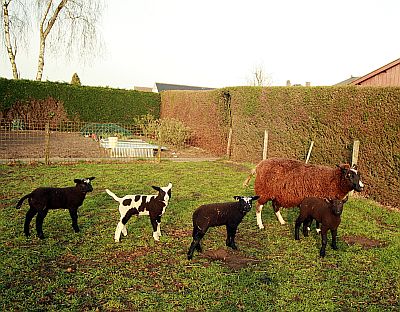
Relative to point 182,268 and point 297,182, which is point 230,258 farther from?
point 297,182

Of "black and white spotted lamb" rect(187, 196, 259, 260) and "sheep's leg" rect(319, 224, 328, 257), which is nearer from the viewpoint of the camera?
"black and white spotted lamb" rect(187, 196, 259, 260)

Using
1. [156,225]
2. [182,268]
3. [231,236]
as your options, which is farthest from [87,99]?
[182,268]

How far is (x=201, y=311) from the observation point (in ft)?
12.4

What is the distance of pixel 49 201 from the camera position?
575cm

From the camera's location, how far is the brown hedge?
29.5 feet

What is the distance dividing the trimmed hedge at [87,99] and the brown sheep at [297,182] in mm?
22575

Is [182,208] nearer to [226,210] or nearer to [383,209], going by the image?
[226,210]

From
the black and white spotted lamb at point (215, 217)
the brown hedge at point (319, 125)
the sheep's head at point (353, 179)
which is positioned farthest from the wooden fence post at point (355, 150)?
the black and white spotted lamb at point (215, 217)

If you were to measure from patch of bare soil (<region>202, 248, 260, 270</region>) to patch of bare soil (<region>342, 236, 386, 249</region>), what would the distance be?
7.10 feet

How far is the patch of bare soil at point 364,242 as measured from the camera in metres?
6.07

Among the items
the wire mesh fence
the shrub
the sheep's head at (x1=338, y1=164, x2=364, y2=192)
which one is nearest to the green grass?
the sheep's head at (x1=338, y1=164, x2=364, y2=192)

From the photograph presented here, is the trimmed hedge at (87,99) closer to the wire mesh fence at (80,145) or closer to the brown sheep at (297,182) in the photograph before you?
the wire mesh fence at (80,145)

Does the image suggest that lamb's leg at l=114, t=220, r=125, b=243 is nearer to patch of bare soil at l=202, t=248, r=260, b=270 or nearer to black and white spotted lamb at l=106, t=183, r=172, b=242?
black and white spotted lamb at l=106, t=183, r=172, b=242

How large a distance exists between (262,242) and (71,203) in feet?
11.3
